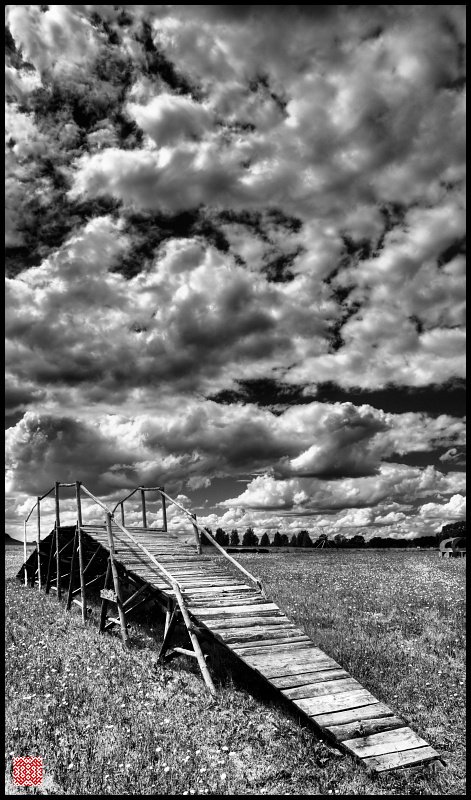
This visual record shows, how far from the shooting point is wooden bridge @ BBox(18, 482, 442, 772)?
25.5 feet

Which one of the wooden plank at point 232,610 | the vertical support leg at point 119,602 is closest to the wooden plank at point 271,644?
the wooden plank at point 232,610

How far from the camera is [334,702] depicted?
8.49 meters

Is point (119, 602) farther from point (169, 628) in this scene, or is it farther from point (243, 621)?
point (243, 621)

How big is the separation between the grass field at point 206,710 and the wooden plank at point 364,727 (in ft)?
0.85

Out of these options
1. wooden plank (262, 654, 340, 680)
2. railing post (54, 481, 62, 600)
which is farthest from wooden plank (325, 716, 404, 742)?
railing post (54, 481, 62, 600)

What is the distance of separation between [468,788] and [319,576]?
20301 millimetres

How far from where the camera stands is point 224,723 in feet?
28.1

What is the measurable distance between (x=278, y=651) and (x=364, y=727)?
8.01 ft

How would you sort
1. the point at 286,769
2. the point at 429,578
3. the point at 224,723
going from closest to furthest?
the point at 286,769, the point at 224,723, the point at 429,578

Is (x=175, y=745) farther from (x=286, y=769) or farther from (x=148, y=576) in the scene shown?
(x=148, y=576)

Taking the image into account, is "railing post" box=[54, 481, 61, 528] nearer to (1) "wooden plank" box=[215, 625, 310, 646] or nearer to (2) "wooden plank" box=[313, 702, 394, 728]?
(1) "wooden plank" box=[215, 625, 310, 646]

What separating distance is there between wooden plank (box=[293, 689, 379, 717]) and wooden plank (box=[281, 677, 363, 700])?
0.09 meters

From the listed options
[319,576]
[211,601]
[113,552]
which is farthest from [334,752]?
[319,576]

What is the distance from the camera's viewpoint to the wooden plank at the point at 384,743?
7434 millimetres
